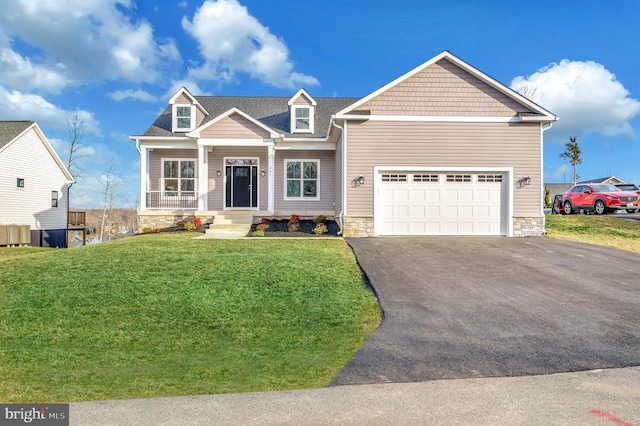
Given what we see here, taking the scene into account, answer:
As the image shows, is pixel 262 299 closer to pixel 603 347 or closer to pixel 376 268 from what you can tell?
pixel 376 268

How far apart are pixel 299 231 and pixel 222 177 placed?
517 centimetres

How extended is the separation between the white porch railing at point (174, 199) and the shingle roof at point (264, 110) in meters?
2.64

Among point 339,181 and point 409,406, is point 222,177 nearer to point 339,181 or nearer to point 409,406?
point 339,181

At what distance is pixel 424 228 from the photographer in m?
14.2

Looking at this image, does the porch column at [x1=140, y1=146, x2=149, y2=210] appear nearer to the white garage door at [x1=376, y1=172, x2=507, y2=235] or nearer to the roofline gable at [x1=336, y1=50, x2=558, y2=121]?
the roofline gable at [x1=336, y1=50, x2=558, y2=121]

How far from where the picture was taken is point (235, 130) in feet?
56.1

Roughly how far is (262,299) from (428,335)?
9.91ft

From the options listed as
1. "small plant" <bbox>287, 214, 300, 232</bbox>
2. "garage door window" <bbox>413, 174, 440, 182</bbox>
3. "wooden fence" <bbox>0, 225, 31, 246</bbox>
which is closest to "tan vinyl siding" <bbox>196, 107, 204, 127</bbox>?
"small plant" <bbox>287, 214, 300, 232</bbox>

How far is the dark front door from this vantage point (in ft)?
60.6

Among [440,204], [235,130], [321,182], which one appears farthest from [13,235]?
[440,204]

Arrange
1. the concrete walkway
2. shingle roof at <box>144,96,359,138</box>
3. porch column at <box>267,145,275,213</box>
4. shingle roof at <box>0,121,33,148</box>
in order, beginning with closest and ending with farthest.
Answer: the concrete walkway → porch column at <box>267,145,275,213</box> → shingle roof at <box>144,96,359,138</box> → shingle roof at <box>0,121,33,148</box>

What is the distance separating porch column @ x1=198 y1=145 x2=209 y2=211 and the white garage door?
7.40 metres

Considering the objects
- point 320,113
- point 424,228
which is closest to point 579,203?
point 424,228

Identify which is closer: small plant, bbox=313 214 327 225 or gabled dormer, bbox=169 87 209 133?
small plant, bbox=313 214 327 225
